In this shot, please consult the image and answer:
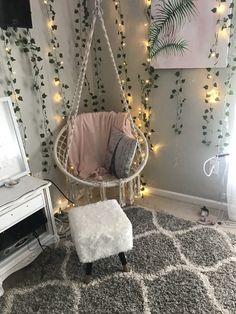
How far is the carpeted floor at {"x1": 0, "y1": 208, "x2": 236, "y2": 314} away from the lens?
1.67 metres

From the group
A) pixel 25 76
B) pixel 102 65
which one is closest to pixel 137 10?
pixel 102 65

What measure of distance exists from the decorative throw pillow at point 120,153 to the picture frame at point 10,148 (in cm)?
77

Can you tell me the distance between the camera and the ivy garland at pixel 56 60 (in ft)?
7.85

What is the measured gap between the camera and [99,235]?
1.72 metres

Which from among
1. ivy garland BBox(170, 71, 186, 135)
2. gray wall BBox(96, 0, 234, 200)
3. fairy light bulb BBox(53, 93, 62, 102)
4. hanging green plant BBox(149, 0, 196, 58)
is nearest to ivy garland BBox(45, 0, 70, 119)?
fairy light bulb BBox(53, 93, 62, 102)

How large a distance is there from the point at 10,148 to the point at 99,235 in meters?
0.96

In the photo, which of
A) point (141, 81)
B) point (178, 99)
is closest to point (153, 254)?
point (178, 99)

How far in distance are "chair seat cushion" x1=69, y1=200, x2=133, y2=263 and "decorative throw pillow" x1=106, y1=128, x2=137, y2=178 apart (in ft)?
1.95

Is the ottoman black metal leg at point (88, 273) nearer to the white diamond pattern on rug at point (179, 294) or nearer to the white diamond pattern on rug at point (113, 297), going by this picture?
the white diamond pattern on rug at point (113, 297)

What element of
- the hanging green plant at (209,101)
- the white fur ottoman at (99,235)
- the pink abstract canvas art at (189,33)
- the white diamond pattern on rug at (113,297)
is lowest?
the white diamond pattern on rug at (113,297)

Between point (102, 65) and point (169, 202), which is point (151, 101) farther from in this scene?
point (169, 202)

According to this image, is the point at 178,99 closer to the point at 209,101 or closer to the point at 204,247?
the point at 209,101

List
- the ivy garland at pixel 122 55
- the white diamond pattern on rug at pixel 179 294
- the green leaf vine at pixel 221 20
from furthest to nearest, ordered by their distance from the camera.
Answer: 1. the ivy garland at pixel 122 55
2. the green leaf vine at pixel 221 20
3. the white diamond pattern on rug at pixel 179 294

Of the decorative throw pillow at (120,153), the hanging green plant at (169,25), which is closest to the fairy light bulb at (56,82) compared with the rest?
the decorative throw pillow at (120,153)
